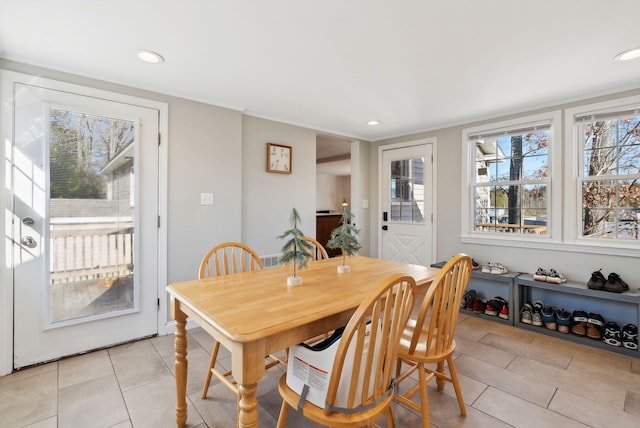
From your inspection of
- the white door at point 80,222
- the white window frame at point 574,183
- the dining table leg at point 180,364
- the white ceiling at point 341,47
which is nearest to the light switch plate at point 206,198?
the white door at point 80,222

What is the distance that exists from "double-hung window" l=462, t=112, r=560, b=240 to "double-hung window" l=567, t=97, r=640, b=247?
0.23m

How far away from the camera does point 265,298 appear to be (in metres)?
1.49

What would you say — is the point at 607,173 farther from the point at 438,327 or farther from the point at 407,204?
the point at 438,327

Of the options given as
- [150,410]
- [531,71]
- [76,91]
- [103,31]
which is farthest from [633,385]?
[76,91]

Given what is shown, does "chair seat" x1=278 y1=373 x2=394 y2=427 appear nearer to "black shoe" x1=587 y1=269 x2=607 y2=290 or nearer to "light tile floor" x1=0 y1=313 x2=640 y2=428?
"light tile floor" x1=0 y1=313 x2=640 y2=428

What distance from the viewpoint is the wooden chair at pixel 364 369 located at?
109 cm

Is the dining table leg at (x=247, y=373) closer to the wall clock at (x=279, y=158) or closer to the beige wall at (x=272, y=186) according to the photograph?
the beige wall at (x=272, y=186)

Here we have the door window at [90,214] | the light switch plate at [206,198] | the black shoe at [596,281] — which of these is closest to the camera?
the door window at [90,214]

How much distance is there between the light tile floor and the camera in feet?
5.68

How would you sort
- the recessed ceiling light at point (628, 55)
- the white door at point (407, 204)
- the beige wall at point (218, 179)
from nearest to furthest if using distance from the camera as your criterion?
the recessed ceiling light at point (628, 55) < the beige wall at point (218, 179) < the white door at point (407, 204)

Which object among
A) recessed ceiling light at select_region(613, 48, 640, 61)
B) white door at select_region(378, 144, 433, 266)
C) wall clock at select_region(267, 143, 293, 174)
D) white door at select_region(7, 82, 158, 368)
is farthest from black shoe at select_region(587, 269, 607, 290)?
white door at select_region(7, 82, 158, 368)

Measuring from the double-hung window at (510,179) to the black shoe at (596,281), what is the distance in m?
0.53

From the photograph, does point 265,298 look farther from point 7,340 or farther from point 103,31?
point 7,340

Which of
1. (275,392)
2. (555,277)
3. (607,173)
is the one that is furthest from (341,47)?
(555,277)
